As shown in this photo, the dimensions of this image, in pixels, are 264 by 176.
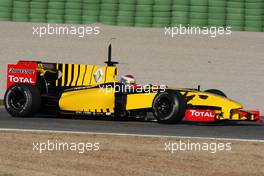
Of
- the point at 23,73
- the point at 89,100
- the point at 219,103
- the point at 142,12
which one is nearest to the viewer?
the point at 219,103

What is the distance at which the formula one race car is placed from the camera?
1470cm

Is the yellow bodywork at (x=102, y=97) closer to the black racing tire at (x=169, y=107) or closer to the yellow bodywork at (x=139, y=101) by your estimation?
the yellow bodywork at (x=139, y=101)

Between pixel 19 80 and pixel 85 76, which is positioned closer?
pixel 85 76

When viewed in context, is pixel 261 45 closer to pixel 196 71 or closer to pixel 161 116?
pixel 196 71

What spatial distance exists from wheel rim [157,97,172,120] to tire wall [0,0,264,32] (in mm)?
8593

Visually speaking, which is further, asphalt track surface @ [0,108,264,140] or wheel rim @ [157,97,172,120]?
wheel rim @ [157,97,172,120]

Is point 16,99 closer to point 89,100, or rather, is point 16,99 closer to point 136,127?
point 89,100

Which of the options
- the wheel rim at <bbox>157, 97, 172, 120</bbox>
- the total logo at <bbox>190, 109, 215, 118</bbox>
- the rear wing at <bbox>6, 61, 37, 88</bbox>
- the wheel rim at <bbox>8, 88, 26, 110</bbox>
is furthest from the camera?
the rear wing at <bbox>6, 61, 37, 88</bbox>

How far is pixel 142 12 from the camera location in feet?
77.6

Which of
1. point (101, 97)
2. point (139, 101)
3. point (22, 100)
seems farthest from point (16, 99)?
point (139, 101)

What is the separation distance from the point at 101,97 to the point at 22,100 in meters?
1.84

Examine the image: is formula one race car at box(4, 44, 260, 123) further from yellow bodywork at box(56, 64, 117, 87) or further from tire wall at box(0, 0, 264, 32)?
tire wall at box(0, 0, 264, 32)

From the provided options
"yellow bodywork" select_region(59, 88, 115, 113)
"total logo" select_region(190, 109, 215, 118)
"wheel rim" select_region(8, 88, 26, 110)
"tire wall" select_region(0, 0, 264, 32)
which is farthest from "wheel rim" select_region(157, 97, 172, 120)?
"tire wall" select_region(0, 0, 264, 32)

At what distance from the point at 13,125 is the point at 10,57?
31.4 ft
